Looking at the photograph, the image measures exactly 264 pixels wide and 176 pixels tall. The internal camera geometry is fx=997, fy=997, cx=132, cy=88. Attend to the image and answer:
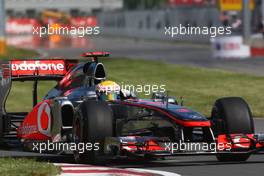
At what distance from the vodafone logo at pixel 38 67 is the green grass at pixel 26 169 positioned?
327 centimetres

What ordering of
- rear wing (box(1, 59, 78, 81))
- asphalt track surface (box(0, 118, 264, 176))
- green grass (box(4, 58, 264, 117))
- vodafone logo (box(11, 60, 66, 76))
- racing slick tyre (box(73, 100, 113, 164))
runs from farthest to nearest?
green grass (box(4, 58, 264, 117)), vodafone logo (box(11, 60, 66, 76)), rear wing (box(1, 59, 78, 81)), racing slick tyre (box(73, 100, 113, 164)), asphalt track surface (box(0, 118, 264, 176))

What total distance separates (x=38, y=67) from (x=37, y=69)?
57 millimetres

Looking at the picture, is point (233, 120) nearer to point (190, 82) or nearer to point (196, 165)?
point (196, 165)

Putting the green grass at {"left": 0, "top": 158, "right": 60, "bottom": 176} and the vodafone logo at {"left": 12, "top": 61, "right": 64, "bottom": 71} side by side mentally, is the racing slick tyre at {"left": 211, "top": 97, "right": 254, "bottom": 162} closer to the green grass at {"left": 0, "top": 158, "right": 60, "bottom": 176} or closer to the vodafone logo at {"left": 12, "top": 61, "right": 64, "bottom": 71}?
the green grass at {"left": 0, "top": 158, "right": 60, "bottom": 176}

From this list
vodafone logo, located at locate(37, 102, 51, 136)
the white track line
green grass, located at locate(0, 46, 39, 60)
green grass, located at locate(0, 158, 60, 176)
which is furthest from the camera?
green grass, located at locate(0, 46, 39, 60)

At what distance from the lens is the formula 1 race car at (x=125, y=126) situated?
37.8ft

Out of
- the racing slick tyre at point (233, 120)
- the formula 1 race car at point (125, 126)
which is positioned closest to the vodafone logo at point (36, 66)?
the formula 1 race car at point (125, 126)

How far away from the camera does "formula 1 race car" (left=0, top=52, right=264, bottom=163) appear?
11516mm

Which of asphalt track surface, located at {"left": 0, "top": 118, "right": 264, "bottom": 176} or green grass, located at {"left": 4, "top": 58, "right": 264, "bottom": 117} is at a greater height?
green grass, located at {"left": 4, "top": 58, "right": 264, "bottom": 117}

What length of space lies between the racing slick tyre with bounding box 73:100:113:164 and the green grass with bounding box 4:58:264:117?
827 centimetres

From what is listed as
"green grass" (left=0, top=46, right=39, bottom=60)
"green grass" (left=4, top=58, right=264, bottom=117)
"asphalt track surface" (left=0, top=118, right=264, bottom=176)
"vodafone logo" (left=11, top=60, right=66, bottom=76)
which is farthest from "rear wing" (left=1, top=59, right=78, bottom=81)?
"green grass" (left=0, top=46, right=39, bottom=60)

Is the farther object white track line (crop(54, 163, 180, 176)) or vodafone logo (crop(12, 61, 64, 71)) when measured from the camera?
vodafone logo (crop(12, 61, 64, 71))

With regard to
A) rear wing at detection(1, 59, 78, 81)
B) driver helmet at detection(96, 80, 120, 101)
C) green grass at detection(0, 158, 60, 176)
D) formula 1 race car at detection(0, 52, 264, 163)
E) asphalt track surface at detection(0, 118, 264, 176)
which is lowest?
asphalt track surface at detection(0, 118, 264, 176)

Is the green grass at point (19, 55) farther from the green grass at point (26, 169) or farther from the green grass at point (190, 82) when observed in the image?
the green grass at point (26, 169)
